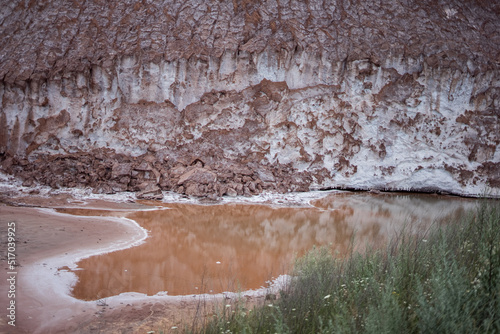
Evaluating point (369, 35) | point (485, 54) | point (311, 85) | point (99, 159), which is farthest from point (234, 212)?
point (485, 54)

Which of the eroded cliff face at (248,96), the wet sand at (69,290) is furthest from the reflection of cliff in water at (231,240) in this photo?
the eroded cliff face at (248,96)

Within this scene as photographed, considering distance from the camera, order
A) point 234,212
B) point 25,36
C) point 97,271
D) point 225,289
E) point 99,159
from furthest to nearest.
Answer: point 25,36 < point 99,159 < point 234,212 < point 97,271 < point 225,289

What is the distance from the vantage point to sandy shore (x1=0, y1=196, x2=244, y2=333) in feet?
14.5

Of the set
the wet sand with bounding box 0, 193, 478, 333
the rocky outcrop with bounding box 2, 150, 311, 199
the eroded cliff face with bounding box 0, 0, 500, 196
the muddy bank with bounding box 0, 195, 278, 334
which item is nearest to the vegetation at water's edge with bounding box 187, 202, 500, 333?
the wet sand with bounding box 0, 193, 478, 333

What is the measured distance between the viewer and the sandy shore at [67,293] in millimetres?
A: 4426

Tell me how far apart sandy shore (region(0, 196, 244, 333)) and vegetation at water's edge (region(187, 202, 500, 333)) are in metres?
0.85

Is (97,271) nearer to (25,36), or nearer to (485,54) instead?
(25,36)

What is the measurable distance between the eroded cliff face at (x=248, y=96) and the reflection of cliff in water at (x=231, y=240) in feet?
6.67

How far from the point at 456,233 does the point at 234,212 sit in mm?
6522

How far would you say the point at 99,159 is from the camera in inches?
507

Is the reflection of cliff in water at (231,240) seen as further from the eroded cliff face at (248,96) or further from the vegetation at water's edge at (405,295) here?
the eroded cliff face at (248,96)

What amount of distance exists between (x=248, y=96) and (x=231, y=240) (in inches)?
270

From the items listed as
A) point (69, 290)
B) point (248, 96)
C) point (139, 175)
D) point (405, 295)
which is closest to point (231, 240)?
point (69, 290)

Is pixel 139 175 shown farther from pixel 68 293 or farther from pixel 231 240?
pixel 68 293
